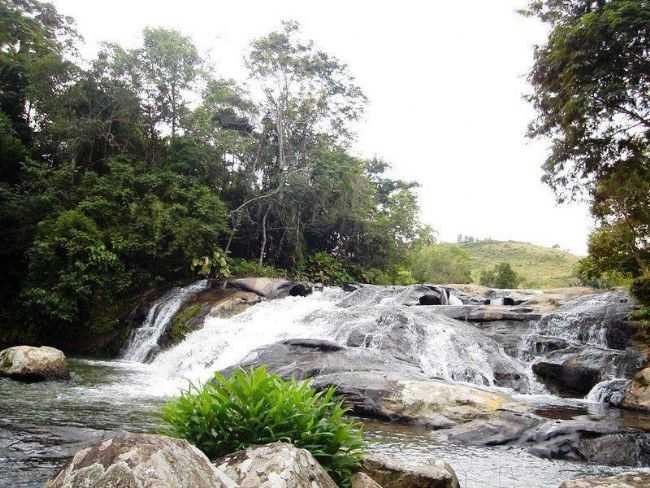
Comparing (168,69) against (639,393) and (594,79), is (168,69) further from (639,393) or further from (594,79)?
(639,393)

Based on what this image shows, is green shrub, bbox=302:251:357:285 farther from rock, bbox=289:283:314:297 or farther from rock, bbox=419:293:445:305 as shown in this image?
rock, bbox=419:293:445:305

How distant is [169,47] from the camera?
2438 cm

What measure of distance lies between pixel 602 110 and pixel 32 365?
14070 mm

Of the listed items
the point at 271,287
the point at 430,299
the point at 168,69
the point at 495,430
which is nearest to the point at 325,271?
the point at 271,287

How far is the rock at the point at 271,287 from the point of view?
64.4 feet

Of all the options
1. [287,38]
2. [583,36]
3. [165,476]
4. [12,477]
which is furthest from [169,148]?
[165,476]

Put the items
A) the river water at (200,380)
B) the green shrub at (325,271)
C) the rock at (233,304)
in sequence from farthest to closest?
the green shrub at (325,271) < the rock at (233,304) < the river water at (200,380)

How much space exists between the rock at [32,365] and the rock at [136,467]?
9810mm

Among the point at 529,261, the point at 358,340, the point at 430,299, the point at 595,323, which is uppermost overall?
the point at 529,261

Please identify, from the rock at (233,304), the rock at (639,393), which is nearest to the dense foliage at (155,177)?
the rock at (233,304)

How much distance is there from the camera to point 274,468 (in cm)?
310

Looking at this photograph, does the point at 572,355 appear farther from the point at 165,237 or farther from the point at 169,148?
the point at 169,148

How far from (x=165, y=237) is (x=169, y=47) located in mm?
10132

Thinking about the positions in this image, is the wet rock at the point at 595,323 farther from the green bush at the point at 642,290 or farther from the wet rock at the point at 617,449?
the wet rock at the point at 617,449
